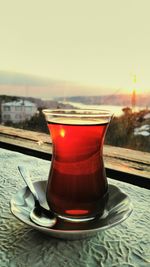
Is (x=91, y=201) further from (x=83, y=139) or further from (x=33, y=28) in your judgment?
(x=33, y=28)

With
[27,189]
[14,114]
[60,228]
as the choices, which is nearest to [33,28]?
[14,114]

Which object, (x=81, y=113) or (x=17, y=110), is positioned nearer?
(x=81, y=113)

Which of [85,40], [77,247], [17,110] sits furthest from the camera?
[17,110]

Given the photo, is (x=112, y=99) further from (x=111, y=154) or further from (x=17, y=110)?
(x=17, y=110)

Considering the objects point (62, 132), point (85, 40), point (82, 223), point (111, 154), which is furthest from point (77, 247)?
point (85, 40)

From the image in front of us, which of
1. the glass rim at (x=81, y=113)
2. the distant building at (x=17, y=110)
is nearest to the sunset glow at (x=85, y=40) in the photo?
the distant building at (x=17, y=110)

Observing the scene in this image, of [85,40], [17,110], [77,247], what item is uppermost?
[85,40]

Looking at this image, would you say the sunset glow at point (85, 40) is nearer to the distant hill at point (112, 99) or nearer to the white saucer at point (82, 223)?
the distant hill at point (112, 99)
